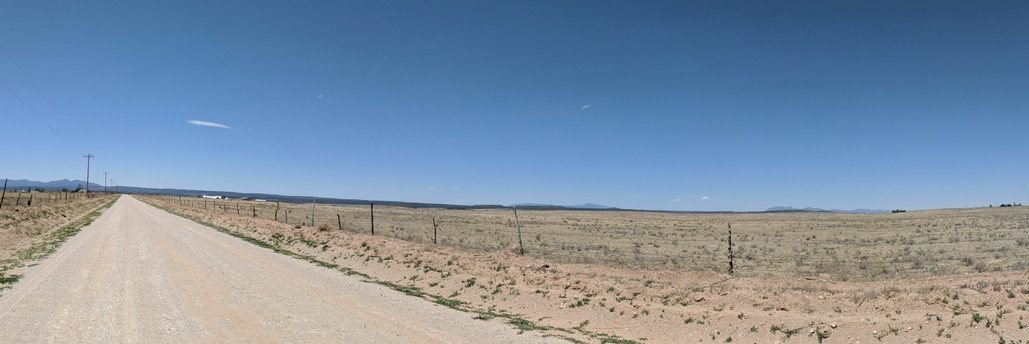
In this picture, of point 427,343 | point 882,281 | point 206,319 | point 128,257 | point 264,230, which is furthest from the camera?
point 264,230

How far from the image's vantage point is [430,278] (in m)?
17.0

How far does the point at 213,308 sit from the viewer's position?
10.9 m

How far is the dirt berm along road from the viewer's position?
9.06 metres

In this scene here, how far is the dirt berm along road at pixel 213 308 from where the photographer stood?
9.06 m

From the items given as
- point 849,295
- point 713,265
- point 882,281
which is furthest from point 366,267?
point 882,281

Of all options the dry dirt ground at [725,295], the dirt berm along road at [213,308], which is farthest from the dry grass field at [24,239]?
the dry dirt ground at [725,295]

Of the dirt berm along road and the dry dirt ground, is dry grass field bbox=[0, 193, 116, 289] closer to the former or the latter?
the dirt berm along road

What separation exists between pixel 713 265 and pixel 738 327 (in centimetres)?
1023

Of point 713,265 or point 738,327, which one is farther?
point 713,265

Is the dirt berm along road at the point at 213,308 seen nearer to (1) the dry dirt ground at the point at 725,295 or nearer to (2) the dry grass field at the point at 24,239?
(2) the dry grass field at the point at 24,239

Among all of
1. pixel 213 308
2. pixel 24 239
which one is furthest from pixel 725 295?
pixel 24 239

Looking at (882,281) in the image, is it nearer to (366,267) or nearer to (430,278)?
(430,278)

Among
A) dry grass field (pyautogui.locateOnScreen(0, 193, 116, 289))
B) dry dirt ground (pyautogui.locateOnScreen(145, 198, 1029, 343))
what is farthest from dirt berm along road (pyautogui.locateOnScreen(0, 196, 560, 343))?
dry dirt ground (pyautogui.locateOnScreen(145, 198, 1029, 343))

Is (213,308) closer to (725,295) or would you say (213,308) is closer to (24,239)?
(725,295)
